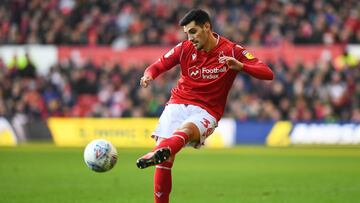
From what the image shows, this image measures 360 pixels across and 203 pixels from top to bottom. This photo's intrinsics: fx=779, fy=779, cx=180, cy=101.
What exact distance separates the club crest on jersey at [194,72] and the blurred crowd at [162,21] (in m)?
18.5

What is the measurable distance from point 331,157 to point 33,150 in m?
8.47

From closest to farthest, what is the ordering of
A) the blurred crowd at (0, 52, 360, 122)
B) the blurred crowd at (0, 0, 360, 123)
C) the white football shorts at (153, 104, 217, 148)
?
the white football shorts at (153, 104, 217, 148) < the blurred crowd at (0, 52, 360, 122) < the blurred crowd at (0, 0, 360, 123)

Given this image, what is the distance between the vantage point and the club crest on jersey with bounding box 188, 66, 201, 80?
9508 millimetres

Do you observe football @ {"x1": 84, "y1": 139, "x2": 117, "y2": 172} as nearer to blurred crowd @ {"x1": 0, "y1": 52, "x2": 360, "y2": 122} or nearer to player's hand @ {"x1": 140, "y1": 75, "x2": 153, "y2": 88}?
player's hand @ {"x1": 140, "y1": 75, "x2": 153, "y2": 88}

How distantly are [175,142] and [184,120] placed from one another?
2.35 ft

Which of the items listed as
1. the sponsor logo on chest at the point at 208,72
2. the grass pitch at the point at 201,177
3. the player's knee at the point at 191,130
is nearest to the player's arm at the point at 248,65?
the sponsor logo on chest at the point at 208,72

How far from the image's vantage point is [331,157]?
20859 mm

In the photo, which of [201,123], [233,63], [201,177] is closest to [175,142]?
[201,123]

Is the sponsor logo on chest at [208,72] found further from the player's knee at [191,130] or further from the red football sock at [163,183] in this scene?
the red football sock at [163,183]

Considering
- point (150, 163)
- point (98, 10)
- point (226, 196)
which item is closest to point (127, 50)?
point (98, 10)

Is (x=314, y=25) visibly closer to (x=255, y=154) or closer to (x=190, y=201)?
(x=255, y=154)

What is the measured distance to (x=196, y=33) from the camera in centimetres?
923

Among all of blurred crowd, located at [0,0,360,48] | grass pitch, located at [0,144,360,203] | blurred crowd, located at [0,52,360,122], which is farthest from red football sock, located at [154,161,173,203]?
blurred crowd, located at [0,0,360,48]

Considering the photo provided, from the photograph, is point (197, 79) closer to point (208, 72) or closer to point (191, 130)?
point (208, 72)
